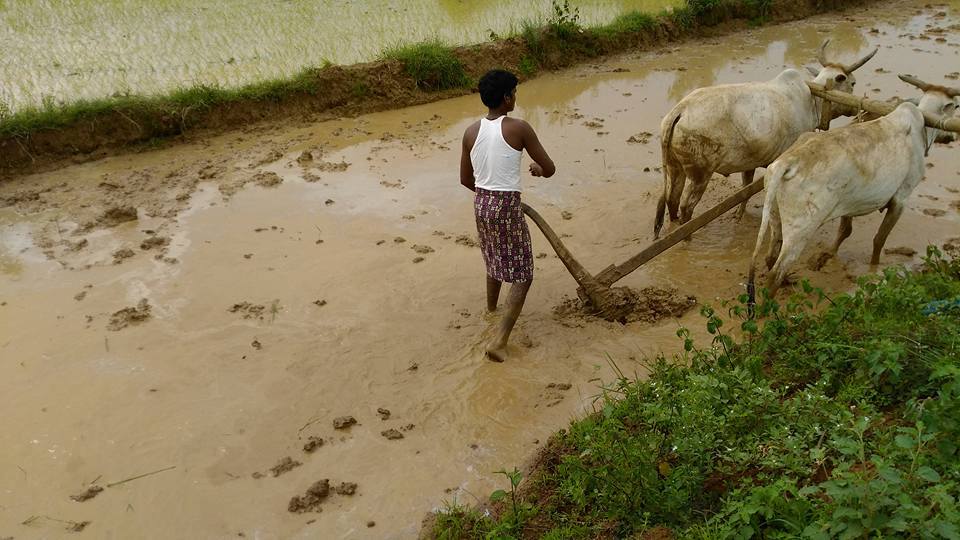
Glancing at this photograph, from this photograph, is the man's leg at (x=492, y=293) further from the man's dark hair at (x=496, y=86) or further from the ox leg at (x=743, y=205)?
the ox leg at (x=743, y=205)

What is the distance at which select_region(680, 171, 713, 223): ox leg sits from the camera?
17.3 ft

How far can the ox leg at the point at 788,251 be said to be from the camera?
4.25m

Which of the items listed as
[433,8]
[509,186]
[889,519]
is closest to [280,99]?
[433,8]

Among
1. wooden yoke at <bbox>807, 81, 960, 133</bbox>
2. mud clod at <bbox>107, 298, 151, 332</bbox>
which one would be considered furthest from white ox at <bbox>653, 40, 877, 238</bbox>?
mud clod at <bbox>107, 298, 151, 332</bbox>

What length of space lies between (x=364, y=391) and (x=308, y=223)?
2.25 metres

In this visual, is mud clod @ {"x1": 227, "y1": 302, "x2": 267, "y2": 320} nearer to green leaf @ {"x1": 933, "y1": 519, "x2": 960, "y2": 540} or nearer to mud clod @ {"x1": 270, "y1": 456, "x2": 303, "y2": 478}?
mud clod @ {"x1": 270, "y1": 456, "x2": 303, "y2": 478}

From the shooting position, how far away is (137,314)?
4656 mm

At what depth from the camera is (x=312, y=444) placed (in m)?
3.61

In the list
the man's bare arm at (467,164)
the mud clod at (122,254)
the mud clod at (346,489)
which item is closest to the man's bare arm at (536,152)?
the man's bare arm at (467,164)

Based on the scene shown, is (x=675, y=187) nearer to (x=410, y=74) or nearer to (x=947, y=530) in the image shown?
(x=947, y=530)

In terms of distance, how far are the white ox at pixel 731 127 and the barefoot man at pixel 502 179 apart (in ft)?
5.36

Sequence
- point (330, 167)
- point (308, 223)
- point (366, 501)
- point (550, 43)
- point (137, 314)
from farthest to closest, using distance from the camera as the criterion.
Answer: point (550, 43)
point (330, 167)
point (308, 223)
point (137, 314)
point (366, 501)

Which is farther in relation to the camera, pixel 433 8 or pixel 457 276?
pixel 433 8

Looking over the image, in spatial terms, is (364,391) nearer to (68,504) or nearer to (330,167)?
(68,504)
